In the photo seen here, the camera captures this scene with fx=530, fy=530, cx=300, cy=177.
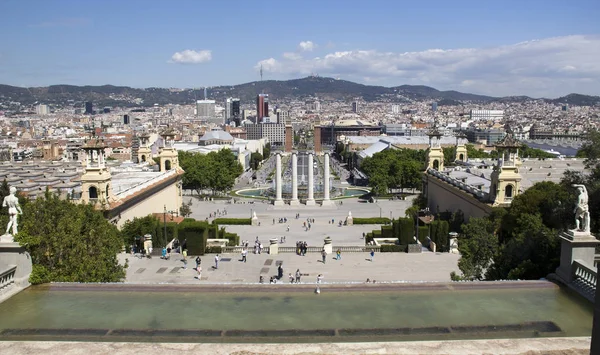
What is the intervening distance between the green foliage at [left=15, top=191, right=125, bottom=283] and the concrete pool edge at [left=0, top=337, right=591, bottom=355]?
503 centimetres

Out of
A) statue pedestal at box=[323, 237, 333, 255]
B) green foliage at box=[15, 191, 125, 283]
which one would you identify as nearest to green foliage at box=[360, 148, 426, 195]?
statue pedestal at box=[323, 237, 333, 255]

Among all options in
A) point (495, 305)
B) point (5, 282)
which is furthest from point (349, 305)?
point (5, 282)

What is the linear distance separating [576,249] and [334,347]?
684 cm

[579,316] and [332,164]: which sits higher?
[579,316]

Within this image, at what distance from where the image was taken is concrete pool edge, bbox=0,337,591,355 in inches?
393

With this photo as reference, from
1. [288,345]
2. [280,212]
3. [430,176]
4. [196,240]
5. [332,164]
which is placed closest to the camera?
[288,345]

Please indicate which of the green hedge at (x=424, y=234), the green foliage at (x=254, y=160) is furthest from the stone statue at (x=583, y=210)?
the green foliage at (x=254, y=160)

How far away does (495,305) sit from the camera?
41.3ft

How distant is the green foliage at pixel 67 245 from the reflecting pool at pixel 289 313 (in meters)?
2.96

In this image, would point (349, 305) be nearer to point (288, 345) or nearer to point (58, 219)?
point (288, 345)

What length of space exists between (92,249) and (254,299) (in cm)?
952

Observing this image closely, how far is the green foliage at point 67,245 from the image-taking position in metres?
17.4

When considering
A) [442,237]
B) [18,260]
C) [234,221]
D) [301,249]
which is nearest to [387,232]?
[442,237]

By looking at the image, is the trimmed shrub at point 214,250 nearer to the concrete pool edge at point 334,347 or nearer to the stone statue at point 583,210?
the concrete pool edge at point 334,347
